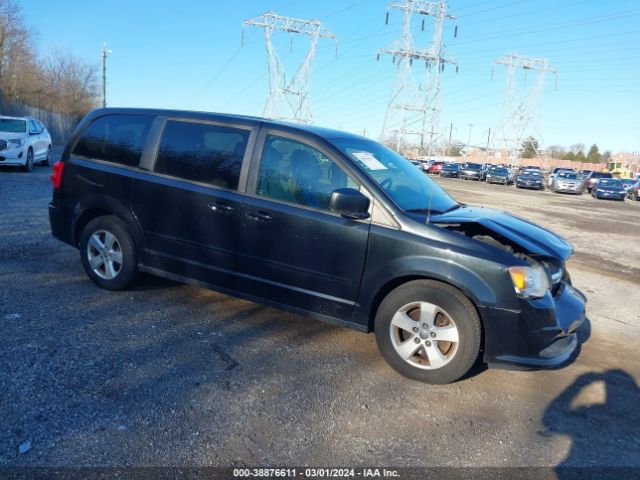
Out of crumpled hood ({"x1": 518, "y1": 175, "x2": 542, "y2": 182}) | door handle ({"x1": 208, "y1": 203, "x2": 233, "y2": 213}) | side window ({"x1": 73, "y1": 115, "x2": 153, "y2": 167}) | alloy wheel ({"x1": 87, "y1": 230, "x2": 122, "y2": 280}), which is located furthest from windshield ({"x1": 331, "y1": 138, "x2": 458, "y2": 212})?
crumpled hood ({"x1": 518, "y1": 175, "x2": 542, "y2": 182})

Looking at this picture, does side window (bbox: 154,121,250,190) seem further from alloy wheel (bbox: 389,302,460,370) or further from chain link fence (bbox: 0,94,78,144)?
chain link fence (bbox: 0,94,78,144)

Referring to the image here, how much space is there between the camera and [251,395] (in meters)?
3.31

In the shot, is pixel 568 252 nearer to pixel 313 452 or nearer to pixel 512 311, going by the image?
pixel 512 311

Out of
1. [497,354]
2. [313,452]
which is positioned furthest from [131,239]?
[497,354]

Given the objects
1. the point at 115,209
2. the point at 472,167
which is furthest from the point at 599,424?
the point at 472,167

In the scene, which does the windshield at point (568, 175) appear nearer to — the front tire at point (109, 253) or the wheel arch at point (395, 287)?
the wheel arch at point (395, 287)

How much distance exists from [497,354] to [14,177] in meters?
14.8

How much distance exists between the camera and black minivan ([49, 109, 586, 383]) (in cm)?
350

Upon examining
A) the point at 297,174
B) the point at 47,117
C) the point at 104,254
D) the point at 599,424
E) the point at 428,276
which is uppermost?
the point at 47,117

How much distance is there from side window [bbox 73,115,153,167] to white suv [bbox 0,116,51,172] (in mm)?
11853

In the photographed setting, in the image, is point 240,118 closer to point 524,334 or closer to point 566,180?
point 524,334

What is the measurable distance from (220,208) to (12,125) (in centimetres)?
1462

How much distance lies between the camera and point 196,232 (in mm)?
4484

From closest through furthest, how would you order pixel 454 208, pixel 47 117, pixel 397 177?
pixel 397 177
pixel 454 208
pixel 47 117
